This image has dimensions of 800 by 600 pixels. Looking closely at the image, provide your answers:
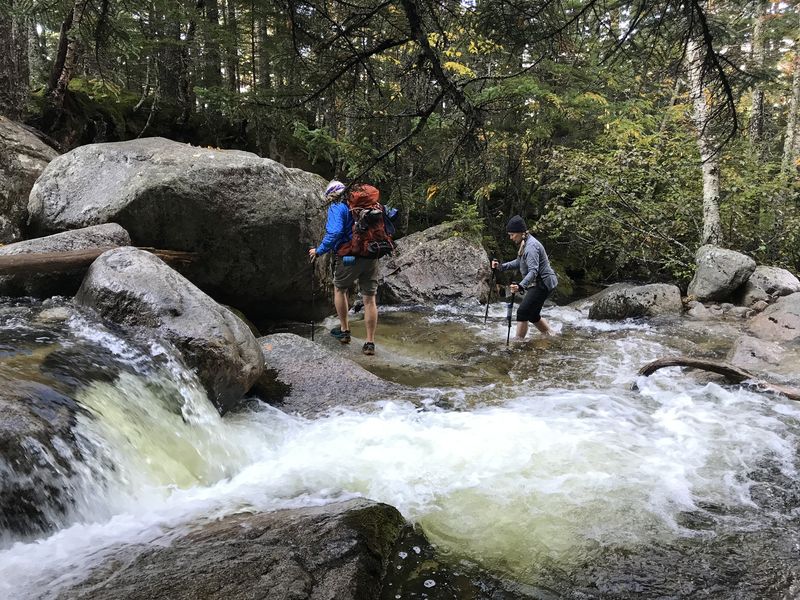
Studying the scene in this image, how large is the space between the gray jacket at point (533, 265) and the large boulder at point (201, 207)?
3.68 m

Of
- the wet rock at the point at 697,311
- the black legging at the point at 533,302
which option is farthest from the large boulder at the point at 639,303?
the black legging at the point at 533,302

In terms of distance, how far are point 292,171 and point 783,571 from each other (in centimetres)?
851

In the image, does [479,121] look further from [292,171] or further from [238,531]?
[292,171]

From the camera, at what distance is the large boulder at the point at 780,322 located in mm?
9719

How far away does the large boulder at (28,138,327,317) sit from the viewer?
25.7 feet

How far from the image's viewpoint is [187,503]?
398 cm

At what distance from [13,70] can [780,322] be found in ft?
51.1

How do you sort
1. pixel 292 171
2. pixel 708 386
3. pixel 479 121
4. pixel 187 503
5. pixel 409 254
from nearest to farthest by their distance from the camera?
pixel 479 121 → pixel 187 503 → pixel 708 386 → pixel 292 171 → pixel 409 254

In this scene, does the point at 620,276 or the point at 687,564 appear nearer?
the point at 687,564

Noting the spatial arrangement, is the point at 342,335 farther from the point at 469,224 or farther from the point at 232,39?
the point at 232,39

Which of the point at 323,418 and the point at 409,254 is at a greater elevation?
the point at 409,254

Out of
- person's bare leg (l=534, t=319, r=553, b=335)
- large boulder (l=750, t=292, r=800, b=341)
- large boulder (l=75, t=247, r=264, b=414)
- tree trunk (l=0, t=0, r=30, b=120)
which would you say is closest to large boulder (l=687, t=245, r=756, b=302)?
large boulder (l=750, t=292, r=800, b=341)

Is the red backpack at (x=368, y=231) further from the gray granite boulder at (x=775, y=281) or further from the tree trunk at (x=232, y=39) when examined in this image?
the gray granite boulder at (x=775, y=281)

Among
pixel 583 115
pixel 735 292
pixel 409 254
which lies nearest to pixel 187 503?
pixel 409 254
